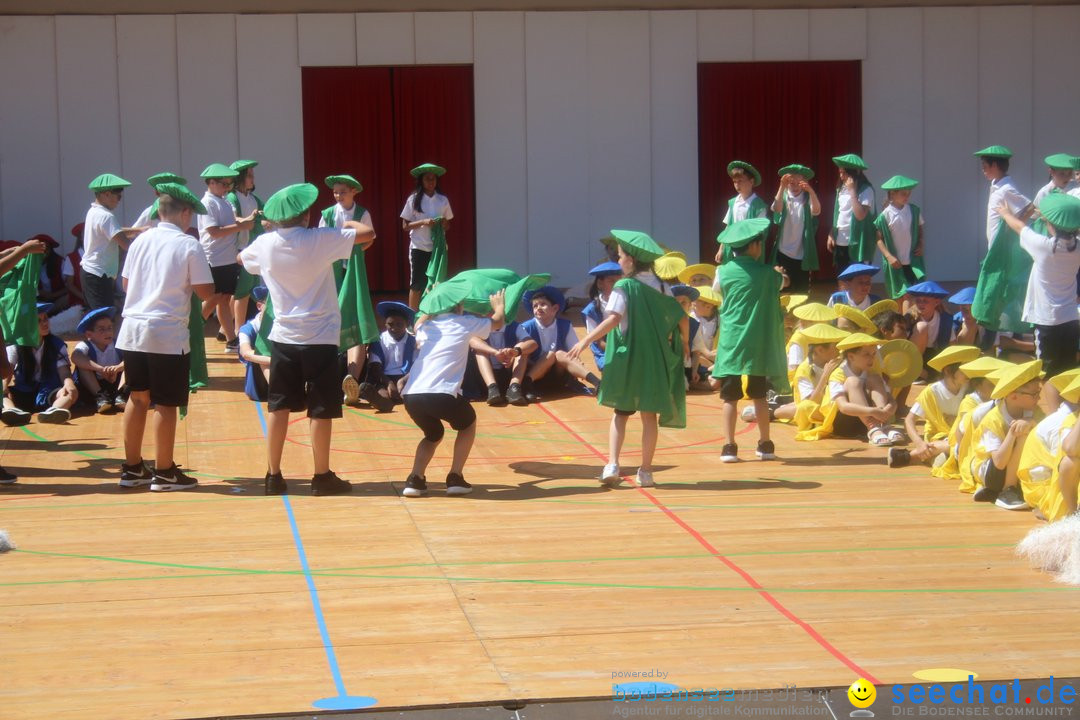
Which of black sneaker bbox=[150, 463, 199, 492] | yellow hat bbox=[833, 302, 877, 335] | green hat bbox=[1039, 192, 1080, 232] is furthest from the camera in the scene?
yellow hat bbox=[833, 302, 877, 335]

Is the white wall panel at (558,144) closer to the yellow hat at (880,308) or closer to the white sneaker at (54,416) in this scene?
the yellow hat at (880,308)

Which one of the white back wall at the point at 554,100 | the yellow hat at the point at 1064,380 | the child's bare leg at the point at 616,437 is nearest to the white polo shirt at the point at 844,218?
the white back wall at the point at 554,100

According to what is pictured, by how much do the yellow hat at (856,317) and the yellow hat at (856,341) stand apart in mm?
373

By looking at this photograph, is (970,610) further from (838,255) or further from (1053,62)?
(1053,62)

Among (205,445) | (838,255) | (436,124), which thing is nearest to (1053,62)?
(838,255)

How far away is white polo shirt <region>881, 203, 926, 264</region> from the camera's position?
1180 cm

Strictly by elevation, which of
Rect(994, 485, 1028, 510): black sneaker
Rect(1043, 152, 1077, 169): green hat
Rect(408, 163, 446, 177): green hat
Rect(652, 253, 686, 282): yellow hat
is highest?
Rect(408, 163, 446, 177): green hat

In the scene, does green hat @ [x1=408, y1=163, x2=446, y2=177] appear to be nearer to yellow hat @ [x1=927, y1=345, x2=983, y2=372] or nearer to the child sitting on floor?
the child sitting on floor

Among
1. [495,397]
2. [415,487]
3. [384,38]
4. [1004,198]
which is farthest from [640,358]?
[384,38]

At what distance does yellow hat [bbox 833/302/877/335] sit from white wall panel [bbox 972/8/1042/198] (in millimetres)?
7359

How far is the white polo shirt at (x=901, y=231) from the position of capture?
11797 mm

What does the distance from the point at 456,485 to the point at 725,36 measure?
931 cm

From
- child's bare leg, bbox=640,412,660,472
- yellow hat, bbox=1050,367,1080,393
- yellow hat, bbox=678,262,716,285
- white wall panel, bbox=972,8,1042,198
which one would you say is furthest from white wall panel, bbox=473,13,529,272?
yellow hat, bbox=1050,367,1080,393

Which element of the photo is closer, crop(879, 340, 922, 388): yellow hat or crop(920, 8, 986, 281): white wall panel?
crop(879, 340, 922, 388): yellow hat
